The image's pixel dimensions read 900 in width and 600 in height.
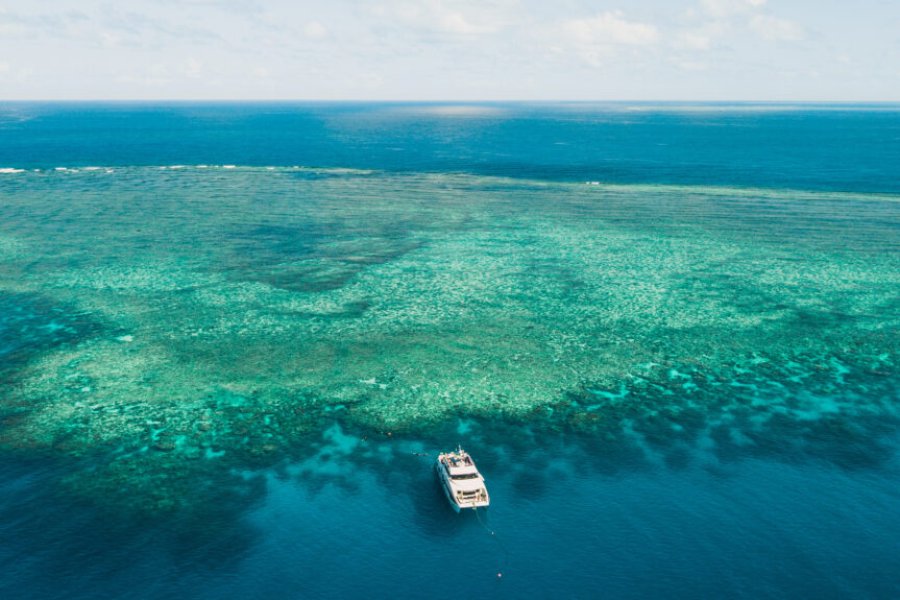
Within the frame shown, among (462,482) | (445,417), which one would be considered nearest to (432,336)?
(445,417)

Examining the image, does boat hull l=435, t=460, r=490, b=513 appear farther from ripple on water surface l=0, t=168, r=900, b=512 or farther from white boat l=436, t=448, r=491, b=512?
ripple on water surface l=0, t=168, r=900, b=512

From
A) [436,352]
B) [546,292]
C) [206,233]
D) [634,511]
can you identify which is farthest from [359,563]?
[206,233]

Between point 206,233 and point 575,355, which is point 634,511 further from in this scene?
point 206,233

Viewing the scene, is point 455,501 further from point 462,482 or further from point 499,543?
point 499,543

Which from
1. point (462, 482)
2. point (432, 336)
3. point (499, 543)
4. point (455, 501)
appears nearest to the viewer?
point (499, 543)

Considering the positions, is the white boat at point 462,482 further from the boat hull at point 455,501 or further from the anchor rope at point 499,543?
the anchor rope at point 499,543

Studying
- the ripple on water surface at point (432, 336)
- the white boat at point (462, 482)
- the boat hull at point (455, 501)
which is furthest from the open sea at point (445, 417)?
the white boat at point (462, 482)

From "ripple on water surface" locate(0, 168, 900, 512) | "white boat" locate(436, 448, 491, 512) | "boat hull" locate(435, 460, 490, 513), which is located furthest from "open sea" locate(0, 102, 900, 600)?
"white boat" locate(436, 448, 491, 512)
